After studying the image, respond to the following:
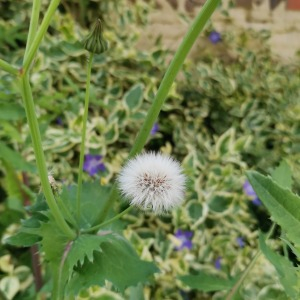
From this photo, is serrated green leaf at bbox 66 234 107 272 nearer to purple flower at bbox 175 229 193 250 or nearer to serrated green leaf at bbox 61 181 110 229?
serrated green leaf at bbox 61 181 110 229

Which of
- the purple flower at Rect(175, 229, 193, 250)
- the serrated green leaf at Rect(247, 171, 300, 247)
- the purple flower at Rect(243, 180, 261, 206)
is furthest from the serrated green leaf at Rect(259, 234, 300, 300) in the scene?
the purple flower at Rect(243, 180, 261, 206)

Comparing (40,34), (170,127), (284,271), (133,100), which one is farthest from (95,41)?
(170,127)

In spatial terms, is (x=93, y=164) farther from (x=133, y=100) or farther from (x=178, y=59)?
(x=178, y=59)

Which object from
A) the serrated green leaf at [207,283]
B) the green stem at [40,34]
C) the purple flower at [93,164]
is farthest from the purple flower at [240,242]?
the green stem at [40,34]

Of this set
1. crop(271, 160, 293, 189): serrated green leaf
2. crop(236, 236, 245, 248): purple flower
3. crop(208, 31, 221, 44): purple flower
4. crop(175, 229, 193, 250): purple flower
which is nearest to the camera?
crop(271, 160, 293, 189): serrated green leaf

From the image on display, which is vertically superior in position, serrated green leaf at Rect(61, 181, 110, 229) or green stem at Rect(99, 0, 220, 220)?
green stem at Rect(99, 0, 220, 220)

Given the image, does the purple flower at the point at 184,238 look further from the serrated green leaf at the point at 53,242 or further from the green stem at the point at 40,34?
the green stem at the point at 40,34
